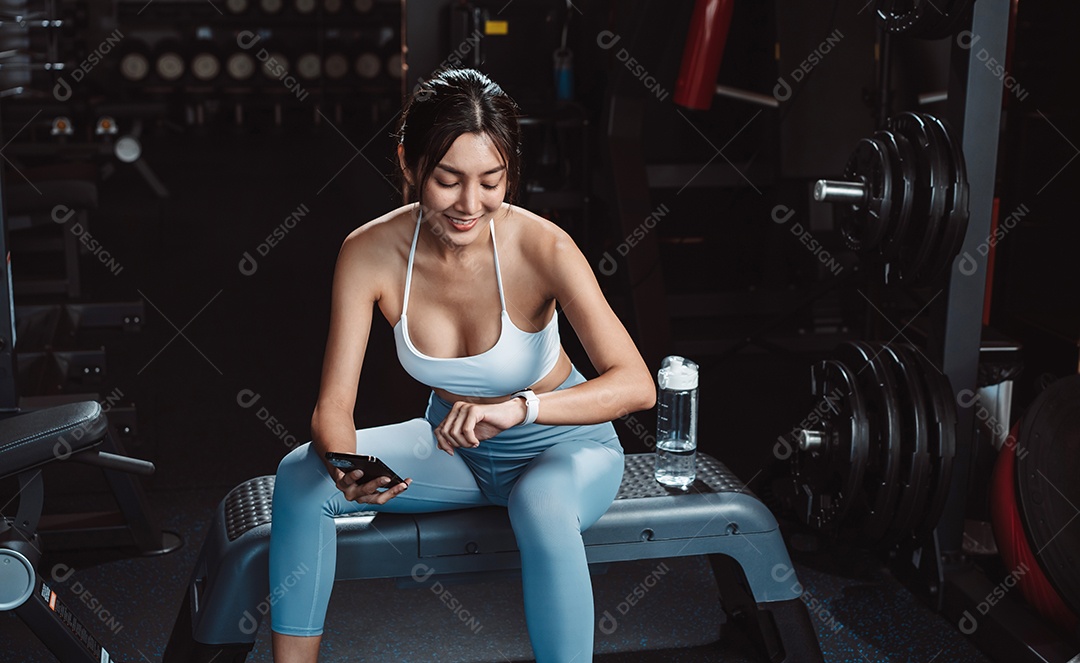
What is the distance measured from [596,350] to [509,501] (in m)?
0.28

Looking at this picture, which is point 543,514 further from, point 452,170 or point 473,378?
point 452,170

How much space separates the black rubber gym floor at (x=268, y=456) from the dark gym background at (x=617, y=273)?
11 mm

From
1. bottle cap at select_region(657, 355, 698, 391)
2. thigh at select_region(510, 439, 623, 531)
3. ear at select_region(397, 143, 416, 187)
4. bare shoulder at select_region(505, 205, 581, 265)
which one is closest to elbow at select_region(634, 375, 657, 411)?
thigh at select_region(510, 439, 623, 531)

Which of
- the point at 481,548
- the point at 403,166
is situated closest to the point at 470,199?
the point at 403,166

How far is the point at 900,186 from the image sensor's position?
2.21 meters

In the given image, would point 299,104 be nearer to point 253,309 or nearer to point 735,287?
point 253,309

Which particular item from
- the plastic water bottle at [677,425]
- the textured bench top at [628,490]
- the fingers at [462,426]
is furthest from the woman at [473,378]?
the plastic water bottle at [677,425]

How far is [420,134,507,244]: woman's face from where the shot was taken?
1.62 m

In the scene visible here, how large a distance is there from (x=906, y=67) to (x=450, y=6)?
179 centimetres

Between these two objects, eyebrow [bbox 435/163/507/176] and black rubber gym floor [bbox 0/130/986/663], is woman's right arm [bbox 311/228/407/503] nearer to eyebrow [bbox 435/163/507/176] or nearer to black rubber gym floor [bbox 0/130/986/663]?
eyebrow [bbox 435/163/507/176]

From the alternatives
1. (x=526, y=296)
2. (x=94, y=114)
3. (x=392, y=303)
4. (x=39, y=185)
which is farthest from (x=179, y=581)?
(x=94, y=114)

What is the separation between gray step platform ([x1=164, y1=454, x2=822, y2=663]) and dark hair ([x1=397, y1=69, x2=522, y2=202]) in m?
0.59

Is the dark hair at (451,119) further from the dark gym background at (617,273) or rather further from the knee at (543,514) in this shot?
the knee at (543,514)

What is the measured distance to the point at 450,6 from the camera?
171 inches
